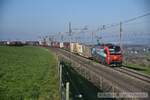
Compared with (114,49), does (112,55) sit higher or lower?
lower

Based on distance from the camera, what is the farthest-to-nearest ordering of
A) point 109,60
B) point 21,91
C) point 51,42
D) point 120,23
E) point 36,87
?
point 51,42 → point 120,23 → point 109,60 → point 36,87 → point 21,91

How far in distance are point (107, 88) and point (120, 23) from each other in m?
25.2

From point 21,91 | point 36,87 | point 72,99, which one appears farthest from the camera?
point 36,87

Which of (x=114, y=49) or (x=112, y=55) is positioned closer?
(x=112, y=55)

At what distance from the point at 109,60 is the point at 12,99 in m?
25.3

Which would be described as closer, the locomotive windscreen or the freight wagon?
the freight wagon

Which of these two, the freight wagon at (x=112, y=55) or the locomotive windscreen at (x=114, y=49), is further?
the locomotive windscreen at (x=114, y=49)

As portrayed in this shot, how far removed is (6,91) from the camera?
20.9 meters

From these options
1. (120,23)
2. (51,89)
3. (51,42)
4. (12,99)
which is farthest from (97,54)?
(51,42)

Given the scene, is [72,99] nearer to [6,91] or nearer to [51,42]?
[6,91]

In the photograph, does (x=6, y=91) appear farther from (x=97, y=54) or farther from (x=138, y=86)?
(x=97, y=54)

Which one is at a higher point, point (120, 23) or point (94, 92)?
point (120, 23)

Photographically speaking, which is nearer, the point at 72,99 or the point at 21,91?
the point at 72,99

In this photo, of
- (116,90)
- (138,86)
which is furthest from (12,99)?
(138,86)
